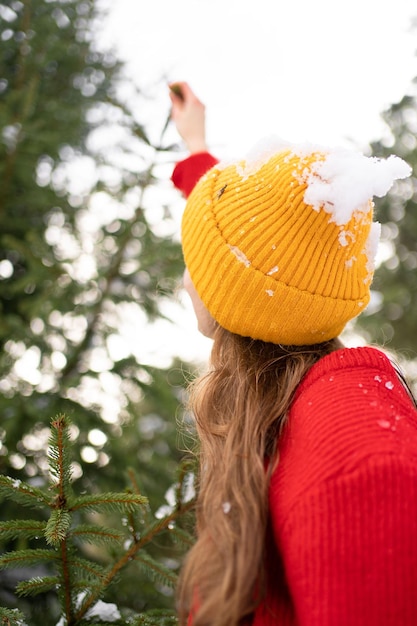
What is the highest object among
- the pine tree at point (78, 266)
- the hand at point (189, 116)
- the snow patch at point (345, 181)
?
the snow patch at point (345, 181)

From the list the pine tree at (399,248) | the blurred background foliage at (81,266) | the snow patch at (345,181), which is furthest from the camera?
the pine tree at (399,248)

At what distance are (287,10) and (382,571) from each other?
3.79 meters

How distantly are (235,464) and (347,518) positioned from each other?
1.21 feet

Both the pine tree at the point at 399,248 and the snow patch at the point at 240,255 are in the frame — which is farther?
the pine tree at the point at 399,248

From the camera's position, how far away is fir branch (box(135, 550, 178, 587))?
1.61 m

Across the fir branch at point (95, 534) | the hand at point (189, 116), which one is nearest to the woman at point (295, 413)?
the fir branch at point (95, 534)

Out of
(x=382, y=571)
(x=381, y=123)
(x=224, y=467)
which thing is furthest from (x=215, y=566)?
(x=381, y=123)

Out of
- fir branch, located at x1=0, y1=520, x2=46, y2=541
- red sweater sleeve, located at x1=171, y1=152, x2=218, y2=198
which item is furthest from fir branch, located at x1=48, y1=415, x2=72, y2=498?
red sweater sleeve, located at x1=171, y1=152, x2=218, y2=198

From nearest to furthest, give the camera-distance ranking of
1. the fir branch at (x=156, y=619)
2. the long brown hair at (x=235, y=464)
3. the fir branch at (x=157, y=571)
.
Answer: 1. the long brown hair at (x=235, y=464)
2. the fir branch at (x=156, y=619)
3. the fir branch at (x=157, y=571)

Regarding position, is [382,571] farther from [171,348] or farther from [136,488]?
[171,348]

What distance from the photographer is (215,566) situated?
1.15 m

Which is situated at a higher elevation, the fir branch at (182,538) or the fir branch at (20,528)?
the fir branch at (20,528)

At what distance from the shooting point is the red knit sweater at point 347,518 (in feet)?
3.20

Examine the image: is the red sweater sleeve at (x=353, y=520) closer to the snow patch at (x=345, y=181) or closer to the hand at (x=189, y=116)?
the snow patch at (x=345, y=181)
